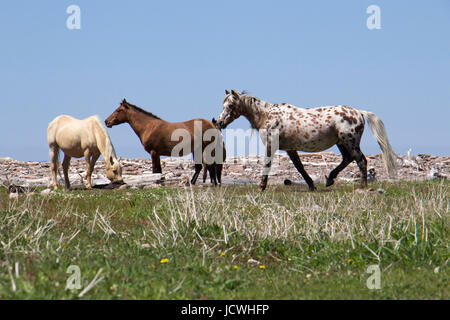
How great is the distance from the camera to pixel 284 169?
2456cm

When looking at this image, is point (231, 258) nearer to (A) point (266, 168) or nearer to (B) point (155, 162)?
(A) point (266, 168)

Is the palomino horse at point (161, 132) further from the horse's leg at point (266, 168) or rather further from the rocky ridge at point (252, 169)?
the horse's leg at point (266, 168)

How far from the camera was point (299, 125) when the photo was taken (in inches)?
605

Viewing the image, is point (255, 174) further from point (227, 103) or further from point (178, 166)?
point (227, 103)

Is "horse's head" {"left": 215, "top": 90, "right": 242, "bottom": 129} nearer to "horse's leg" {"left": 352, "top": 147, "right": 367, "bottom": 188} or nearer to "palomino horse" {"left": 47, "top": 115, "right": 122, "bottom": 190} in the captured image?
"horse's leg" {"left": 352, "top": 147, "right": 367, "bottom": 188}

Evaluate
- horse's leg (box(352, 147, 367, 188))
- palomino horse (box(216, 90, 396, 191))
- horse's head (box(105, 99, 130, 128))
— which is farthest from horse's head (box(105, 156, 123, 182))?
horse's leg (box(352, 147, 367, 188))

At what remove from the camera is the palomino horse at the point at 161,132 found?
61.3 feet

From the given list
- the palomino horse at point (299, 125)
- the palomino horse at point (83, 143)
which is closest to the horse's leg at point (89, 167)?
the palomino horse at point (83, 143)

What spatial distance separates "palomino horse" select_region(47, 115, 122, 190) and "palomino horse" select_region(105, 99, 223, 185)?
5.38 feet

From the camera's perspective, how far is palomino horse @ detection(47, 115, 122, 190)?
1747cm

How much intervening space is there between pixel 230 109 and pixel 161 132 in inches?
157

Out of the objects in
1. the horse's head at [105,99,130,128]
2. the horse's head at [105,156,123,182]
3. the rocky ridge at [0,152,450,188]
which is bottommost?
the rocky ridge at [0,152,450,188]
